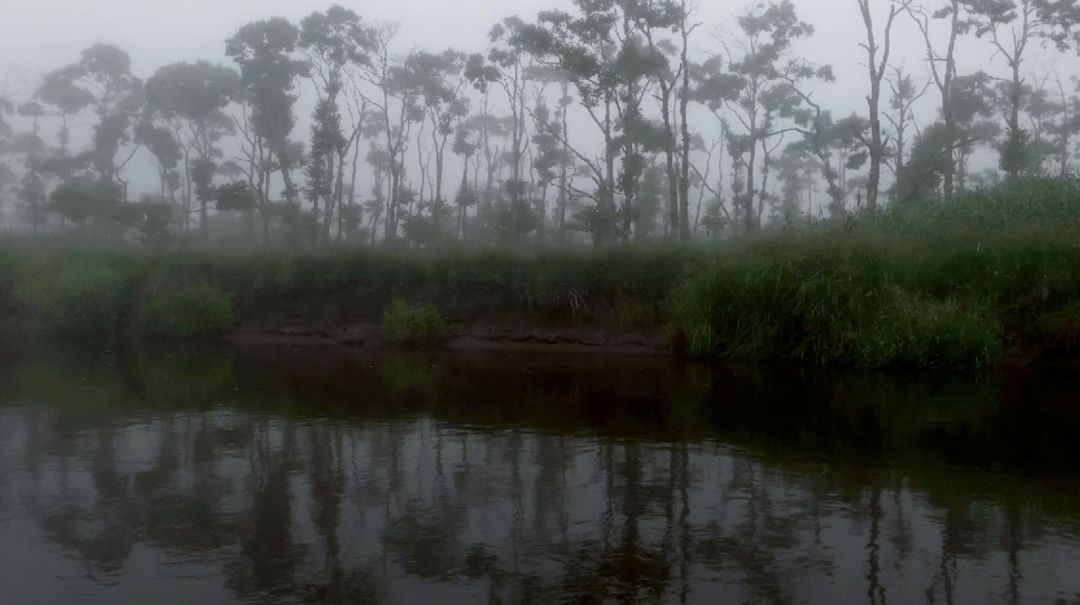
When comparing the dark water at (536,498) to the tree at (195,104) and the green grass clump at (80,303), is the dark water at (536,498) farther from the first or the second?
the tree at (195,104)

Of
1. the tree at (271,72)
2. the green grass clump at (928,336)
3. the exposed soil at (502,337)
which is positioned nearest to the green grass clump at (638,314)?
the exposed soil at (502,337)

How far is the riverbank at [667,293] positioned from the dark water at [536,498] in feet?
11.6

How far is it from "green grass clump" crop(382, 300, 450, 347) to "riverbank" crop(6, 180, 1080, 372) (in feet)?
0.12

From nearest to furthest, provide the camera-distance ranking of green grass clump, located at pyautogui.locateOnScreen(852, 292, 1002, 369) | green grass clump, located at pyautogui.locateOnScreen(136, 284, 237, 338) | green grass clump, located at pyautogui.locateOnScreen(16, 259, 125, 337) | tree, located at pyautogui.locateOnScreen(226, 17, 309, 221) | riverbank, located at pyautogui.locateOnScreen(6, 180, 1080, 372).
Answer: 1. green grass clump, located at pyautogui.locateOnScreen(852, 292, 1002, 369)
2. riverbank, located at pyautogui.locateOnScreen(6, 180, 1080, 372)
3. green grass clump, located at pyautogui.locateOnScreen(136, 284, 237, 338)
4. green grass clump, located at pyautogui.locateOnScreen(16, 259, 125, 337)
5. tree, located at pyautogui.locateOnScreen(226, 17, 309, 221)

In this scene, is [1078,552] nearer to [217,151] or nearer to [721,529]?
[721,529]

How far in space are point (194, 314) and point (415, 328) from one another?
5746 mm

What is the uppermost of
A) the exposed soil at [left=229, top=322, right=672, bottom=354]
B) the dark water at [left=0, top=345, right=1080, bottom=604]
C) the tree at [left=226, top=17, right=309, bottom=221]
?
the tree at [left=226, top=17, right=309, bottom=221]

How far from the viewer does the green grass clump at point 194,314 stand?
68.3 feet

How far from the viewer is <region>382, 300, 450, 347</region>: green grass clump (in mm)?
19125

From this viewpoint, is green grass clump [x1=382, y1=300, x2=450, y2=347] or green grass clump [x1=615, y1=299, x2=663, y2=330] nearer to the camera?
green grass clump [x1=615, y1=299, x2=663, y2=330]

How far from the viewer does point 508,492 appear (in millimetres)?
6215

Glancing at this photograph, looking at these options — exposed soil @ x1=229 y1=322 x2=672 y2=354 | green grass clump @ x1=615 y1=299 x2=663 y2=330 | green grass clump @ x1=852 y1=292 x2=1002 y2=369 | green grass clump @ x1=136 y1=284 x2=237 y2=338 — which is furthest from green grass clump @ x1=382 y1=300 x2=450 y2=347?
green grass clump @ x1=852 y1=292 x2=1002 y2=369

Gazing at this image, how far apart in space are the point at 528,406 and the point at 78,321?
15.7 metres

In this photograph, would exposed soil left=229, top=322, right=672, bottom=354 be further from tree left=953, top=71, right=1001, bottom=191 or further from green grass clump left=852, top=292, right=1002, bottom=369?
tree left=953, top=71, right=1001, bottom=191
